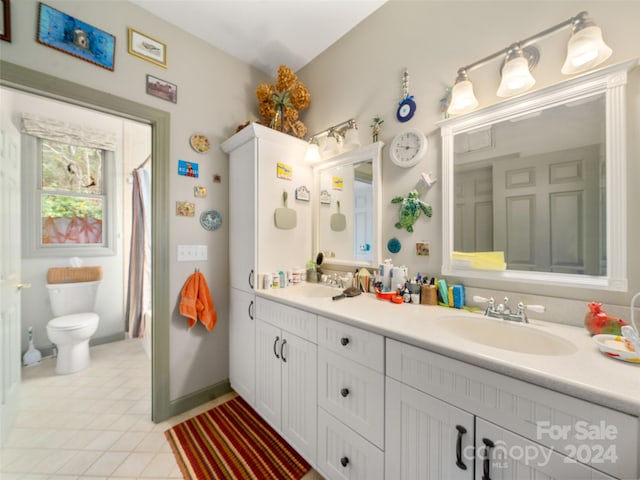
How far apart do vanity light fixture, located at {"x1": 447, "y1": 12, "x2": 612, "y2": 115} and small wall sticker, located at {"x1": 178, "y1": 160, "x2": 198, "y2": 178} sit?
5.90ft

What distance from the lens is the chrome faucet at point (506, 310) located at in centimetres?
105

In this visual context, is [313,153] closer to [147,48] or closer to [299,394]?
[147,48]

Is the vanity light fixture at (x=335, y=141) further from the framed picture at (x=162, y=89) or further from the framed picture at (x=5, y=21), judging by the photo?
the framed picture at (x=5, y=21)

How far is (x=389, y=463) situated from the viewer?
3.11ft

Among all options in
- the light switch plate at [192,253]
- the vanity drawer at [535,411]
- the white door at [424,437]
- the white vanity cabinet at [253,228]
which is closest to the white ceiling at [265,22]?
the white vanity cabinet at [253,228]

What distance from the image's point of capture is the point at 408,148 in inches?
59.6

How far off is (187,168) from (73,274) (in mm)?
2168

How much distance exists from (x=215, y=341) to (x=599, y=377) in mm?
2167

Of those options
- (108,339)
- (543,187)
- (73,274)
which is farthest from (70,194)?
(543,187)

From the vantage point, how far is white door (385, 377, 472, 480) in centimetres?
76

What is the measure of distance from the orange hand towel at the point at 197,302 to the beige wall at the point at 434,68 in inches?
55.0

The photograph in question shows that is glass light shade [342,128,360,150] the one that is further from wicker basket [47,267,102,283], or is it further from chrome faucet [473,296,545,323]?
wicker basket [47,267,102,283]

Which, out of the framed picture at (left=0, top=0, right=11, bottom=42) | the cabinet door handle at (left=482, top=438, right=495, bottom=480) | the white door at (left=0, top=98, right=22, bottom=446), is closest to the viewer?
the cabinet door handle at (left=482, top=438, right=495, bottom=480)

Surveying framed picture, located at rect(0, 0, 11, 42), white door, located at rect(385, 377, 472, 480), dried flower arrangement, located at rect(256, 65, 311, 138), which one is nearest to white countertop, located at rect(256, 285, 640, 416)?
white door, located at rect(385, 377, 472, 480)
